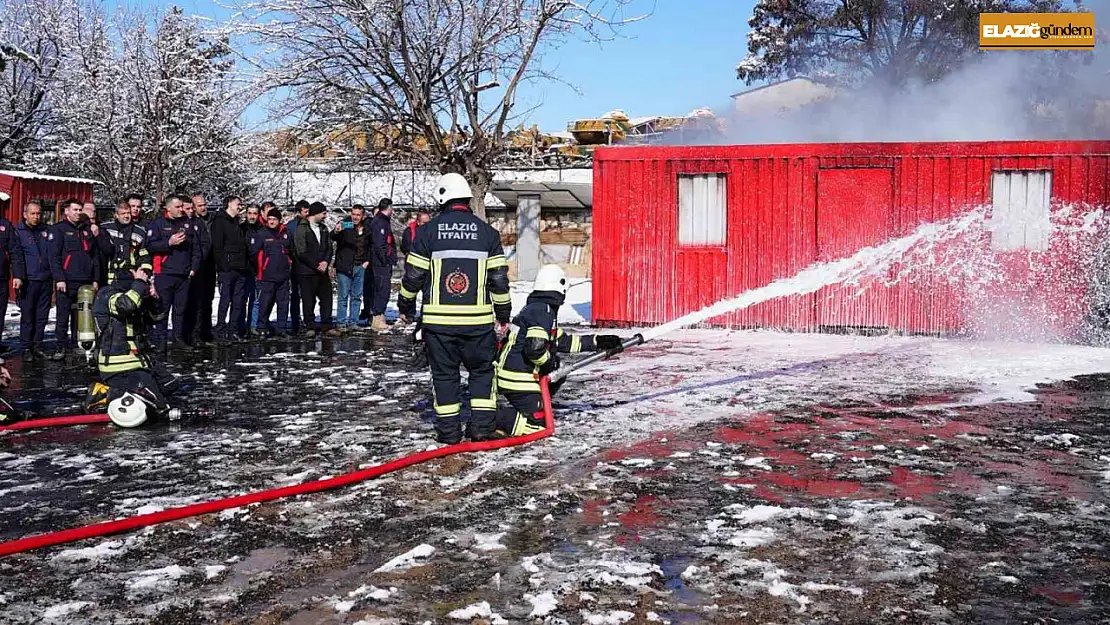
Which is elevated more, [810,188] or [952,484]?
[810,188]

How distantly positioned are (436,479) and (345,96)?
15115 mm

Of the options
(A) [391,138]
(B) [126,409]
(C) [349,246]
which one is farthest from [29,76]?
(B) [126,409]

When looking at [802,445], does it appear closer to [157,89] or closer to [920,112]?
[920,112]

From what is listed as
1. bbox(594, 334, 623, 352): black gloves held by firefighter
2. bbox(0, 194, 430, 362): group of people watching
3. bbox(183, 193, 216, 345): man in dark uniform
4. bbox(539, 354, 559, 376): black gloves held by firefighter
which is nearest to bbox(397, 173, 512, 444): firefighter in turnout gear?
bbox(539, 354, 559, 376): black gloves held by firefighter

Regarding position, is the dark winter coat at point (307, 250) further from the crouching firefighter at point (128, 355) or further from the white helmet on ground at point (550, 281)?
the white helmet on ground at point (550, 281)

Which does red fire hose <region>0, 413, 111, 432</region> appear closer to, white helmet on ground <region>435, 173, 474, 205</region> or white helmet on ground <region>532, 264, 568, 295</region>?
white helmet on ground <region>435, 173, 474, 205</region>

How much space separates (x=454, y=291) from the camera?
22.4 feet

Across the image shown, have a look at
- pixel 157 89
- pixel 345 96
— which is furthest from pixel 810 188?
pixel 157 89

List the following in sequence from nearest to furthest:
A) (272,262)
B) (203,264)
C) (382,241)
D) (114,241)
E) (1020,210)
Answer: (114,241), (203,264), (1020,210), (272,262), (382,241)

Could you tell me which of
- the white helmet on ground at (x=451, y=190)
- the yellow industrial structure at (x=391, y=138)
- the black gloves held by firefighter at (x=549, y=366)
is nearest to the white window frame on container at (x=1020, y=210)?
the yellow industrial structure at (x=391, y=138)

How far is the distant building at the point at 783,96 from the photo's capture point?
78.7ft

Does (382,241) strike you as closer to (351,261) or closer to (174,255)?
(351,261)

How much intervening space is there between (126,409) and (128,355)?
461 millimetres

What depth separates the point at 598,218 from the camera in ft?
49.7
